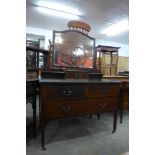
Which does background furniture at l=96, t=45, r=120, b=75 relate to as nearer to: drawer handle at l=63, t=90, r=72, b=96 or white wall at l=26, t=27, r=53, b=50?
drawer handle at l=63, t=90, r=72, b=96

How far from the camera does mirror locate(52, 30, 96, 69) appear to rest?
195 cm

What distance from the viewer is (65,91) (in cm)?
150

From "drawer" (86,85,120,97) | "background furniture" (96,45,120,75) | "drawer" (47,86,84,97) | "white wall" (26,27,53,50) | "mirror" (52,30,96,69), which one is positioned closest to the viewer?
"drawer" (47,86,84,97)

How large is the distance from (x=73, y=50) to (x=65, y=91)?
753 mm

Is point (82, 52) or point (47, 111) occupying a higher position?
point (82, 52)

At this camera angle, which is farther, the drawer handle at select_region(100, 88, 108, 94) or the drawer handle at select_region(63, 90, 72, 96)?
the drawer handle at select_region(100, 88, 108, 94)

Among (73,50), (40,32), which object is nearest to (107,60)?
(40,32)

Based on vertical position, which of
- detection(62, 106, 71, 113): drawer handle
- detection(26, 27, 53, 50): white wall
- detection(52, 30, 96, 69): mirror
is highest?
detection(26, 27, 53, 50): white wall

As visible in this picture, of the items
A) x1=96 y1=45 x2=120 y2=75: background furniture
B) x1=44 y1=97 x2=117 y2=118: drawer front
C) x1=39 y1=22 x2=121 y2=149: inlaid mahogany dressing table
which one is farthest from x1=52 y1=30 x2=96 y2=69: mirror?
x1=96 y1=45 x2=120 y2=75: background furniture

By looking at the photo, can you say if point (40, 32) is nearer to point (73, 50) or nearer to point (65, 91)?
point (73, 50)
